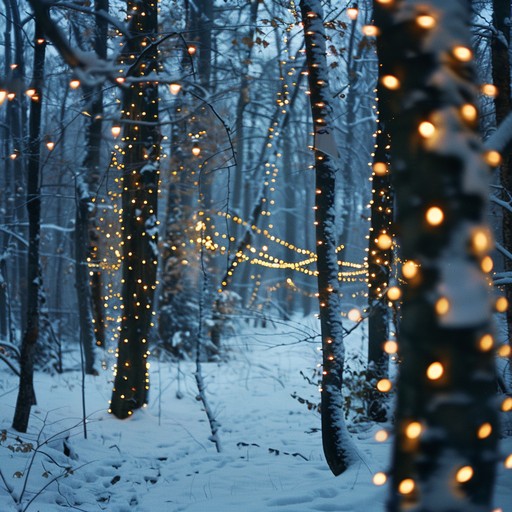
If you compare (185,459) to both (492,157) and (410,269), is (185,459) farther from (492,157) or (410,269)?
(492,157)

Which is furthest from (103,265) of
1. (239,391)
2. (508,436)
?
(508,436)

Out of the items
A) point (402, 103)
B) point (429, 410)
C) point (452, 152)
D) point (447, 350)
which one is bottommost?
point (429, 410)

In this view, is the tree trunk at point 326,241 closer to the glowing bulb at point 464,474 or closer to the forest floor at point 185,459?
the forest floor at point 185,459

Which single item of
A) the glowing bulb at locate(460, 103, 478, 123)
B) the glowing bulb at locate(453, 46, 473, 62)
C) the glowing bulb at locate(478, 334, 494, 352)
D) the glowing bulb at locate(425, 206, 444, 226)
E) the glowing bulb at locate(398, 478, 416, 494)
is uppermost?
the glowing bulb at locate(453, 46, 473, 62)

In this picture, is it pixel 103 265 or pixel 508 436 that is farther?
pixel 103 265

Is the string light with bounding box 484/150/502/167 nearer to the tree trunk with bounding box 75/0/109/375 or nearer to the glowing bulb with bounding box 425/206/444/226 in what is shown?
the glowing bulb with bounding box 425/206/444/226

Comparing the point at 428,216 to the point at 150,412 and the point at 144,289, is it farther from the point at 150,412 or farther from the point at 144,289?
the point at 150,412

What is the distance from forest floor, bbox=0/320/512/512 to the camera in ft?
17.5

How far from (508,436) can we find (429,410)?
174 inches

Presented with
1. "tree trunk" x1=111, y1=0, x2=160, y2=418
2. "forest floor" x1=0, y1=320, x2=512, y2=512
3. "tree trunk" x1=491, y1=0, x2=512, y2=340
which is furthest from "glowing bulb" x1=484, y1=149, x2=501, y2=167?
"tree trunk" x1=111, y1=0, x2=160, y2=418

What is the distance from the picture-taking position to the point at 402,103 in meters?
2.35

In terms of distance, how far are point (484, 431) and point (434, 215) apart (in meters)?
0.87

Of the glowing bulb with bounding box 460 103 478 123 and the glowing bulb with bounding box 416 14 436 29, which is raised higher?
the glowing bulb with bounding box 416 14 436 29

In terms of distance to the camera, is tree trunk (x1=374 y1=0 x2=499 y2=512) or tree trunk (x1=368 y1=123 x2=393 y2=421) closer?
tree trunk (x1=374 y1=0 x2=499 y2=512)
